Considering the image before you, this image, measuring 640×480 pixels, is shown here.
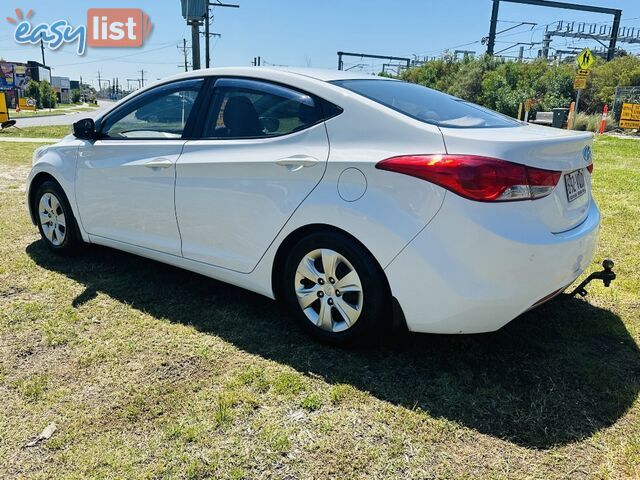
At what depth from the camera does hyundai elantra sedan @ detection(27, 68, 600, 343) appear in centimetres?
253

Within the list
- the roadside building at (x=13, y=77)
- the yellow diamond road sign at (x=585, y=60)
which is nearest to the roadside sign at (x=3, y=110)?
the yellow diamond road sign at (x=585, y=60)

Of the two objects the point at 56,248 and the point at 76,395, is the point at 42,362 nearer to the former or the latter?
the point at 76,395

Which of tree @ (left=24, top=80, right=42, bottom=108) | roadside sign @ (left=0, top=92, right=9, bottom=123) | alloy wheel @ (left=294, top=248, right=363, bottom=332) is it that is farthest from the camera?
tree @ (left=24, top=80, right=42, bottom=108)

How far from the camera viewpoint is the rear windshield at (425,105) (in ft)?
9.62

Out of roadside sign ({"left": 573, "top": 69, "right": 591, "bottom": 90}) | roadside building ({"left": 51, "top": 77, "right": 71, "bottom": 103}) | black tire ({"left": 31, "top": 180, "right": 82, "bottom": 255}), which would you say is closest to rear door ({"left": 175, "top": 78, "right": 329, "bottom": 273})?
black tire ({"left": 31, "top": 180, "right": 82, "bottom": 255})

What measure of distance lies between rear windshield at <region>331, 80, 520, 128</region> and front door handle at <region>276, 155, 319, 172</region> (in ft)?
1.60

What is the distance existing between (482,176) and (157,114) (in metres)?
2.43

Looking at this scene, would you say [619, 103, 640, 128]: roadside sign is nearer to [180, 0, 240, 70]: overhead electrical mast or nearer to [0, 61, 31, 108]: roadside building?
[180, 0, 240, 70]: overhead electrical mast

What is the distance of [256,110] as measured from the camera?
3.33 meters

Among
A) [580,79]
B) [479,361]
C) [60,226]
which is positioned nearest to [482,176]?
[479,361]

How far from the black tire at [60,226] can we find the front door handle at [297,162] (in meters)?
2.30

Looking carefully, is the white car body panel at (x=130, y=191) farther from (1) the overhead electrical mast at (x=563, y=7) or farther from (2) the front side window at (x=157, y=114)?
(1) the overhead electrical mast at (x=563, y=7)

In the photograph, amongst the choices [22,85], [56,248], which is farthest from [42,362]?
[22,85]

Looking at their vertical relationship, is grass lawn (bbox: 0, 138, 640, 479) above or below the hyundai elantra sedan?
below
